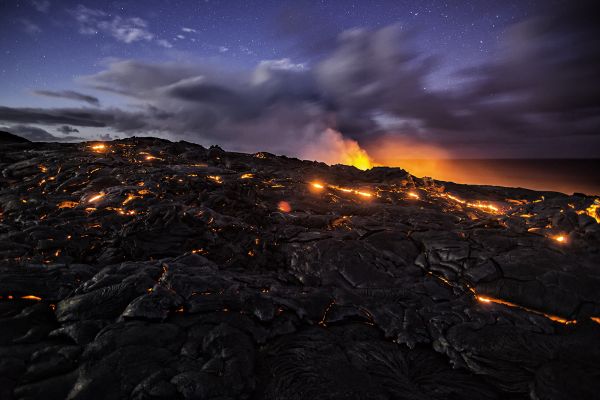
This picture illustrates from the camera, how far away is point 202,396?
3.95 m

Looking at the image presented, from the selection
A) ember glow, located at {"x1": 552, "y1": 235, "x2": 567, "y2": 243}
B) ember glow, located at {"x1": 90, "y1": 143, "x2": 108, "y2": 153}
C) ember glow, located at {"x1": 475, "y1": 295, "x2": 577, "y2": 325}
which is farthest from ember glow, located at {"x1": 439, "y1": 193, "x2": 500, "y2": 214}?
ember glow, located at {"x1": 90, "y1": 143, "x2": 108, "y2": 153}

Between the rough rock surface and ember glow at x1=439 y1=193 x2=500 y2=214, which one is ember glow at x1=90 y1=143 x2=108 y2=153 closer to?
the rough rock surface

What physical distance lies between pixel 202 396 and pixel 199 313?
1.84m

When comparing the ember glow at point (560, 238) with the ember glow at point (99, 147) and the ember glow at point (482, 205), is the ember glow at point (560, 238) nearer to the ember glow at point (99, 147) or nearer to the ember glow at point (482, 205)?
the ember glow at point (482, 205)

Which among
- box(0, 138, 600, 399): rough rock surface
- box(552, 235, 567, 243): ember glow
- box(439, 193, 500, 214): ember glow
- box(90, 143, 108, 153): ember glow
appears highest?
box(90, 143, 108, 153): ember glow

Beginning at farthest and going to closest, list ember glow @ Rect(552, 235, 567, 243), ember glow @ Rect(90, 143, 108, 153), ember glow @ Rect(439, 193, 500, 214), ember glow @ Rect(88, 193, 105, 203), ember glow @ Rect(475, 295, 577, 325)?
ember glow @ Rect(90, 143, 108, 153) → ember glow @ Rect(439, 193, 500, 214) → ember glow @ Rect(88, 193, 105, 203) → ember glow @ Rect(552, 235, 567, 243) → ember glow @ Rect(475, 295, 577, 325)

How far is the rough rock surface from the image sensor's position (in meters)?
4.38

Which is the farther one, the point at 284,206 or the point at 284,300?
the point at 284,206

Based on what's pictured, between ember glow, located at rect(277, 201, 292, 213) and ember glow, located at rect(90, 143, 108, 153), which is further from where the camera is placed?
ember glow, located at rect(90, 143, 108, 153)

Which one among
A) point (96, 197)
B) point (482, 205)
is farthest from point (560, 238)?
point (96, 197)

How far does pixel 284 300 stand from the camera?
20.9ft

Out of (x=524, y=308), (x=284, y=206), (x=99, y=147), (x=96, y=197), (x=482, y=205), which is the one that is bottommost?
(x=524, y=308)

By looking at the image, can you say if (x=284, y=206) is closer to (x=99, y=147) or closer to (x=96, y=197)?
(x=96, y=197)

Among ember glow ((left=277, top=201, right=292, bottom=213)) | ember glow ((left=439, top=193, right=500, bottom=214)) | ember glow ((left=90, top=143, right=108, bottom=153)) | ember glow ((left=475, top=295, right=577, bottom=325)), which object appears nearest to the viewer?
ember glow ((left=475, top=295, right=577, bottom=325))
